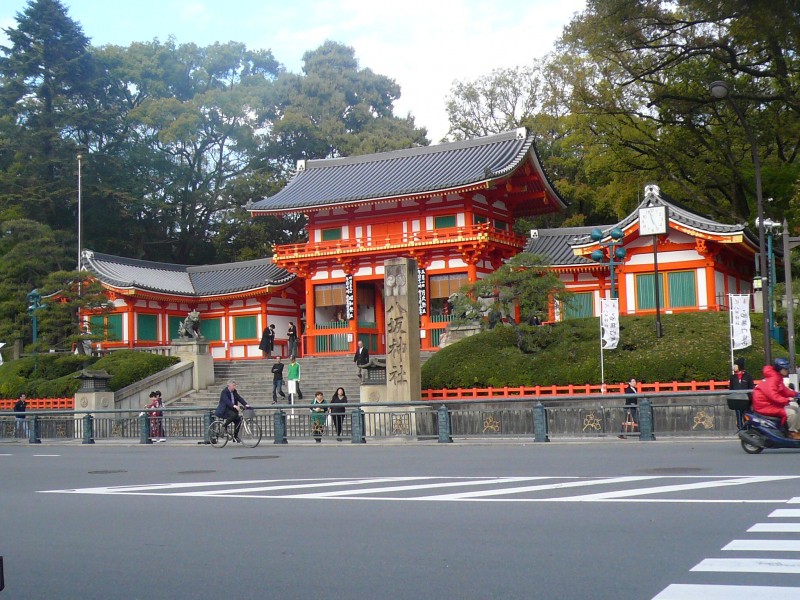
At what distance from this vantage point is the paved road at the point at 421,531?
6465mm

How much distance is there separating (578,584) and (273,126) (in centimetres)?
5918

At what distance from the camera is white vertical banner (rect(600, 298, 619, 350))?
27.5 m

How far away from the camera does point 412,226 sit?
4278 centimetres

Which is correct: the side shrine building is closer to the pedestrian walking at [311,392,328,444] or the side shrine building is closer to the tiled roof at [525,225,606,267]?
the tiled roof at [525,225,606,267]

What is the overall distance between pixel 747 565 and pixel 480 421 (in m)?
16.6

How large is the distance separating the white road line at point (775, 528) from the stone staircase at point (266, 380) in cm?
2561

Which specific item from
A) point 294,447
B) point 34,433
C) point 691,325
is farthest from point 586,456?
point 34,433

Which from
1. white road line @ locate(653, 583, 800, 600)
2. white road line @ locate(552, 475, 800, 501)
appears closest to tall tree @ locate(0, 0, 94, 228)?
white road line @ locate(552, 475, 800, 501)

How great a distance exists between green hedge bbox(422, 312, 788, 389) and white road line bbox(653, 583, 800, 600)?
20.7 meters

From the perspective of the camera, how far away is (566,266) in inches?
1559

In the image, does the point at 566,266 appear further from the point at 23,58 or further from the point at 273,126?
the point at 23,58

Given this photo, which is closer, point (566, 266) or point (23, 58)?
point (566, 266)

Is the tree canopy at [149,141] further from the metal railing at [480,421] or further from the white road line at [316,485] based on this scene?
the white road line at [316,485]

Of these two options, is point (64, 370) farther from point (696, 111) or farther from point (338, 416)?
point (696, 111)
